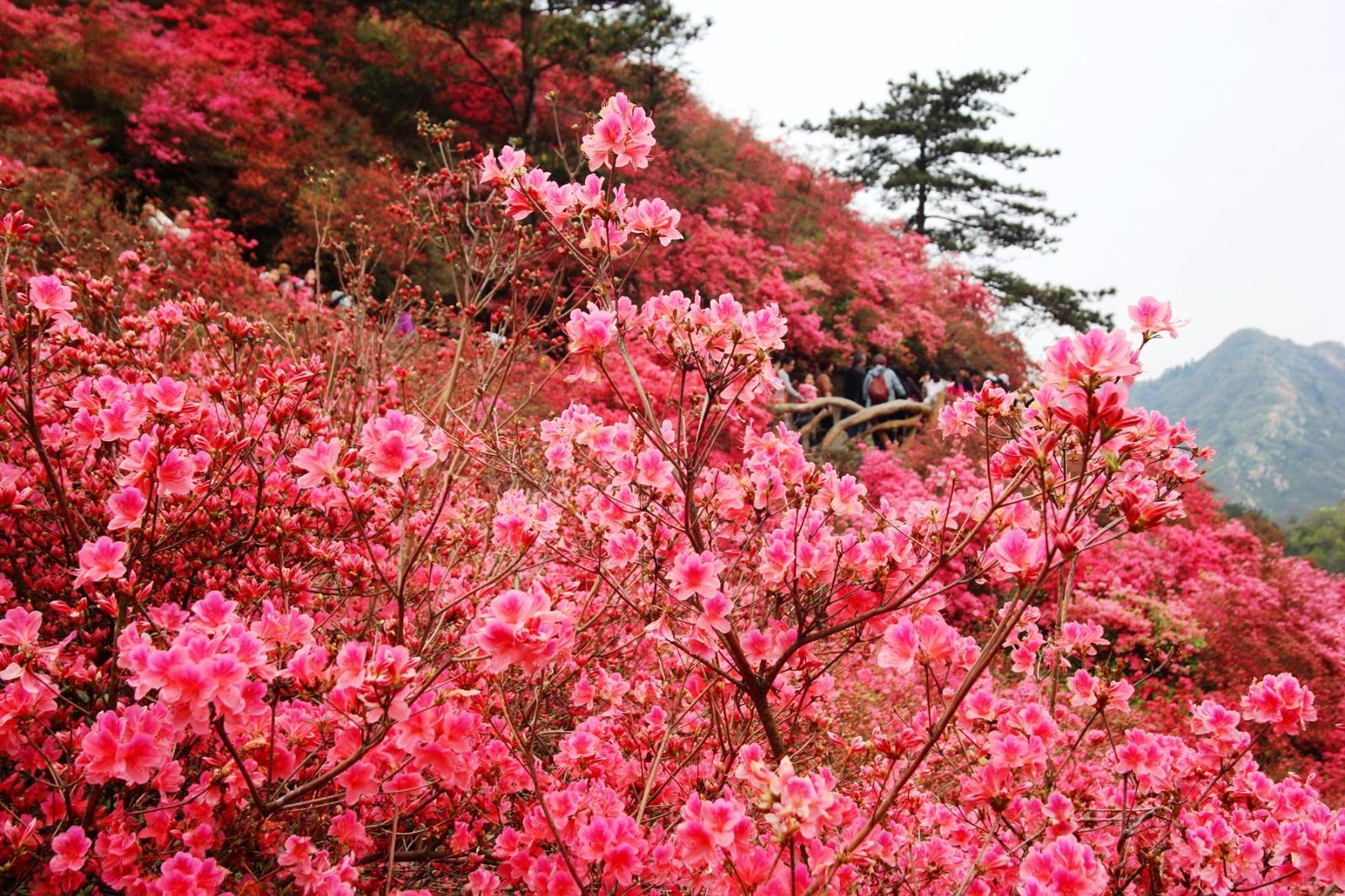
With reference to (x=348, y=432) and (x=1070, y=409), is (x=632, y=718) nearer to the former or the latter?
(x=1070, y=409)

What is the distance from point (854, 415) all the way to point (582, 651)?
7.76 meters

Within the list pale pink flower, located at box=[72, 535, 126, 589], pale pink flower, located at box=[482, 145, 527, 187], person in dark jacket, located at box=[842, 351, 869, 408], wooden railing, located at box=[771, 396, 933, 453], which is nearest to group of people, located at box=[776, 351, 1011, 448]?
person in dark jacket, located at box=[842, 351, 869, 408]

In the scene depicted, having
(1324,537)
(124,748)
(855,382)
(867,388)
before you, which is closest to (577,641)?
(124,748)

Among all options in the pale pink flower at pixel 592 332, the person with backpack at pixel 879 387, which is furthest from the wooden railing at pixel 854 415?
the pale pink flower at pixel 592 332

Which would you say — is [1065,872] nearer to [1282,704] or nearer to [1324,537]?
[1282,704]

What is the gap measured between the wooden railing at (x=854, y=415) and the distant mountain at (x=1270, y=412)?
45607 mm

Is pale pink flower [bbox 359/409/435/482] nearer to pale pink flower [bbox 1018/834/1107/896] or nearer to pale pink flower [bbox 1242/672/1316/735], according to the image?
pale pink flower [bbox 1018/834/1107/896]

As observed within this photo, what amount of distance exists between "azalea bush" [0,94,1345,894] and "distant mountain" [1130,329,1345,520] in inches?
2119

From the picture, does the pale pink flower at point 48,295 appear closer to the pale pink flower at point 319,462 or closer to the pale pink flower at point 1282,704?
the pale pink flower at point 319,462

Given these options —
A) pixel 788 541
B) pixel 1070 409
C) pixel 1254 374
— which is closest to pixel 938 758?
pixel 788 541

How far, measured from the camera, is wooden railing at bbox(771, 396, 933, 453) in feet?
29.0

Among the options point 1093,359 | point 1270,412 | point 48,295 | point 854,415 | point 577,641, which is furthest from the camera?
point 1270,412

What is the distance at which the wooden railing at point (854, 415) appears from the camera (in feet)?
29.0

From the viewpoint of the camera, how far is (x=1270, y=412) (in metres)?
70.0
